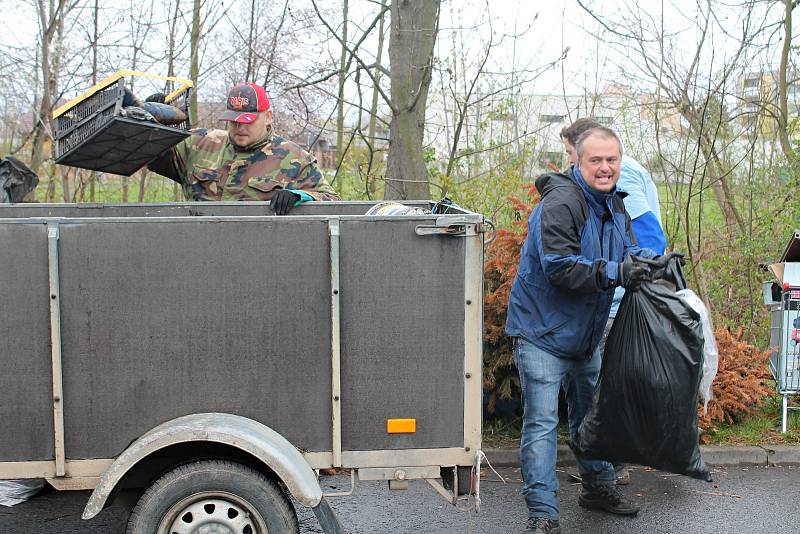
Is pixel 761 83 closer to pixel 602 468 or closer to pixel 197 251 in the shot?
pixel 602 468

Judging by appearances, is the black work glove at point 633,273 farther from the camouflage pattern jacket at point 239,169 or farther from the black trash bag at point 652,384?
the camouflage pattern jacket at point 239,169

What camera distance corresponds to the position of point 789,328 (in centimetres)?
593

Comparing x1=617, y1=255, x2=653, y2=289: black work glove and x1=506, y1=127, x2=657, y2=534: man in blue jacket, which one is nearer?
x1=617, y1=255, x2=653, y2=289: black work glove

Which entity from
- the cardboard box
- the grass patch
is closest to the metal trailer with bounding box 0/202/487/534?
the grass patch

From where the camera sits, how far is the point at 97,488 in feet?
10.6

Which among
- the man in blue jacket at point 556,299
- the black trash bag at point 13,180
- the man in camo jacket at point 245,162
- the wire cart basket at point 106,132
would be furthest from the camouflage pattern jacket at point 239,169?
the man in blue jacket at point 556,299

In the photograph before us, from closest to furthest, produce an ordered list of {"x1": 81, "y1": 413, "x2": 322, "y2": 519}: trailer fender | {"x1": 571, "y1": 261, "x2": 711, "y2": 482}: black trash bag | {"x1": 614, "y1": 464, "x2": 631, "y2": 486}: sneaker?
{"x1": 81, "y1": 413, "x2": 322, "y2": 519}: trailer fender
{"x1": 571, "y1": 261, "x2": 711, "y2": 482}: black trash bag
{"x1": 614, "y1": 464, "x2": 631, "y2": 486}: sneaker

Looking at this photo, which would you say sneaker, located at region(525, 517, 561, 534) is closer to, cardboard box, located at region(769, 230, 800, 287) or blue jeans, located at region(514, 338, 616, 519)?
blue jeans, located at region(514, 338, 616, 519)

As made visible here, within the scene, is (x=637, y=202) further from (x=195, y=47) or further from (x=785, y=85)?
(x=195, y=47)

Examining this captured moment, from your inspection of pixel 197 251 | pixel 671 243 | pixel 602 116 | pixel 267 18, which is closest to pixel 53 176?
pixel 267 18

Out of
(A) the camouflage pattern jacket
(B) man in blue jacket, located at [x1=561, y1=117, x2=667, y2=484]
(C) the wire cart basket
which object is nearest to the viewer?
(C) the wire cart basket

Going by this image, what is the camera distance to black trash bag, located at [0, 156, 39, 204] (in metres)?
4.64

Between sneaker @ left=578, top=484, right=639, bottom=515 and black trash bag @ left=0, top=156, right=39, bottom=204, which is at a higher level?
black trash bag @ left=0, top=156, right=39, bottom=204

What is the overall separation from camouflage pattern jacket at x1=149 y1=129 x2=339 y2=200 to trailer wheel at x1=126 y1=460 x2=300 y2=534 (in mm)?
2085
